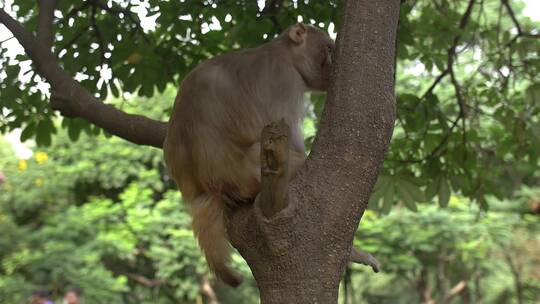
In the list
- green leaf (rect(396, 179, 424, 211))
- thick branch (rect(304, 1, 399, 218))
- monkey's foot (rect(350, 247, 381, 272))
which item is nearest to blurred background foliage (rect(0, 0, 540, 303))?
green leaf (rect(396, 179, 424, 211))

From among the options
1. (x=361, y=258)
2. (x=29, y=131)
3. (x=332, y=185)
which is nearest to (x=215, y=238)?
(x=361, y=258)

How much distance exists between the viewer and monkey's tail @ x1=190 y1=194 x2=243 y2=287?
8.26ft

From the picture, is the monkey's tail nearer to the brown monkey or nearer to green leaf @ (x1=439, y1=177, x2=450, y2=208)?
the brown monkey

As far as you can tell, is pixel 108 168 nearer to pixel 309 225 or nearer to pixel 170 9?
pixel 170 9

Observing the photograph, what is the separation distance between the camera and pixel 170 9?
3.32 m

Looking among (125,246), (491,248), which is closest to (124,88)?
(125,246)

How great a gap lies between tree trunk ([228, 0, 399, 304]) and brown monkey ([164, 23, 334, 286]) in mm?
363

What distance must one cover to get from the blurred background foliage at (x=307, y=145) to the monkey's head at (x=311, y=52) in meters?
0.27

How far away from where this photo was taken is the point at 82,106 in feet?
9.12

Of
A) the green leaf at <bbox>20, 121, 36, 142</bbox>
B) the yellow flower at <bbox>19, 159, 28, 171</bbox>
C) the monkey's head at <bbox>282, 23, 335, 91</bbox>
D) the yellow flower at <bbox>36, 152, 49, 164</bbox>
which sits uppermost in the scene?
the monkey's head at <bbox>282, 23, 335, 91</bbox>

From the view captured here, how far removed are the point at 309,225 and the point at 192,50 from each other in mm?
2125

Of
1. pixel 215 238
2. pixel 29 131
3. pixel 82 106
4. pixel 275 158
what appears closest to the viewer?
pixel 275 158

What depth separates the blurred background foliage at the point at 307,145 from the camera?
12.1ft

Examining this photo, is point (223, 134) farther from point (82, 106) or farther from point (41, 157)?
point (41, 157)
